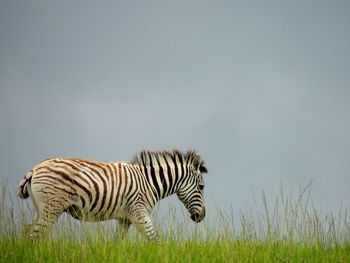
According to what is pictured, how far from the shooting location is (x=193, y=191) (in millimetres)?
11773

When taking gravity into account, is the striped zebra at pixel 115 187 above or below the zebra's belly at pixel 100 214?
above

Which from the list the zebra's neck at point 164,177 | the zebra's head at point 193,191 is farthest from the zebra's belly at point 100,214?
the zebra's head at point 193,191

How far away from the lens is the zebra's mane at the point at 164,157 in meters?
11.2

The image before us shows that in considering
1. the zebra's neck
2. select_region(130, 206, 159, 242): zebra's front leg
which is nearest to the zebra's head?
the zebra's neck

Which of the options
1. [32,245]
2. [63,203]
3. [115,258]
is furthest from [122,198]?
[115,258]

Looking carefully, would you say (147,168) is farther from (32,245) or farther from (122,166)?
(32,245)

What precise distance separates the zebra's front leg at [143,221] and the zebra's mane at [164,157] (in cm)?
141

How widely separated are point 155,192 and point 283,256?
13.5 feet

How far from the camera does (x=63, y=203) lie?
9.37 metres

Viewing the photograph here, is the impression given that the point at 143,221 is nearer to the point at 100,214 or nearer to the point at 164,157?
the point at 100,214

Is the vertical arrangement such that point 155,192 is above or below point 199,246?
above

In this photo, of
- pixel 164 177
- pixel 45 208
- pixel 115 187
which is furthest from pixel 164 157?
pixel 45 208

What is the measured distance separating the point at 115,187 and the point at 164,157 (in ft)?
5.89

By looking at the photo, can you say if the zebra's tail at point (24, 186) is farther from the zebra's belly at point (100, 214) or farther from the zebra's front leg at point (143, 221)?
the zebra's front leg at point (143, 221)
